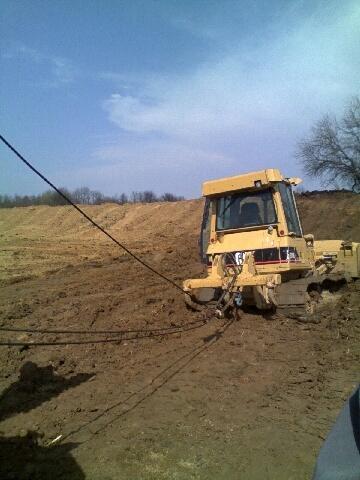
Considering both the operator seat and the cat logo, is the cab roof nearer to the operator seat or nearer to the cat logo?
the operator seat

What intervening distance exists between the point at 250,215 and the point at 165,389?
460 centimetres

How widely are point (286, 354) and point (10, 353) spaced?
4.36 meters

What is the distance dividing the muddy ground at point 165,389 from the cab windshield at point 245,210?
5.96 ft

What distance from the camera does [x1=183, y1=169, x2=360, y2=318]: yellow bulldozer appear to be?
27.6 ft

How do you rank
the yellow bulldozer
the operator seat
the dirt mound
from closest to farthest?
the yellow bulldozer → the operator seat → the dirt mound

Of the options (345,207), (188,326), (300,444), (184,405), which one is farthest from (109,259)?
(300,444)

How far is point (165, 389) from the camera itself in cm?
572

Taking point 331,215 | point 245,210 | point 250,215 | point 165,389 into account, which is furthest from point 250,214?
point 331,215

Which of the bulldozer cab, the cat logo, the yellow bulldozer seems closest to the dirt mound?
the yellow bulldozer

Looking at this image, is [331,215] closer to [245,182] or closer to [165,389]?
[245,182]

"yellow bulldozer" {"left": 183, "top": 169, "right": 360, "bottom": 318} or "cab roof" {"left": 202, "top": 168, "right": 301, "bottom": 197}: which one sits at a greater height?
"cab roof" {"left": 202, "top": 168, "right": 301, "bottom": 197}

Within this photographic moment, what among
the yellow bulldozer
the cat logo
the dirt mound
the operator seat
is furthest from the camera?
the dirt mound

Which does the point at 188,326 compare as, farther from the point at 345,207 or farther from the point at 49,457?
the point at 345,207

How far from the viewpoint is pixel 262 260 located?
8789 mm
